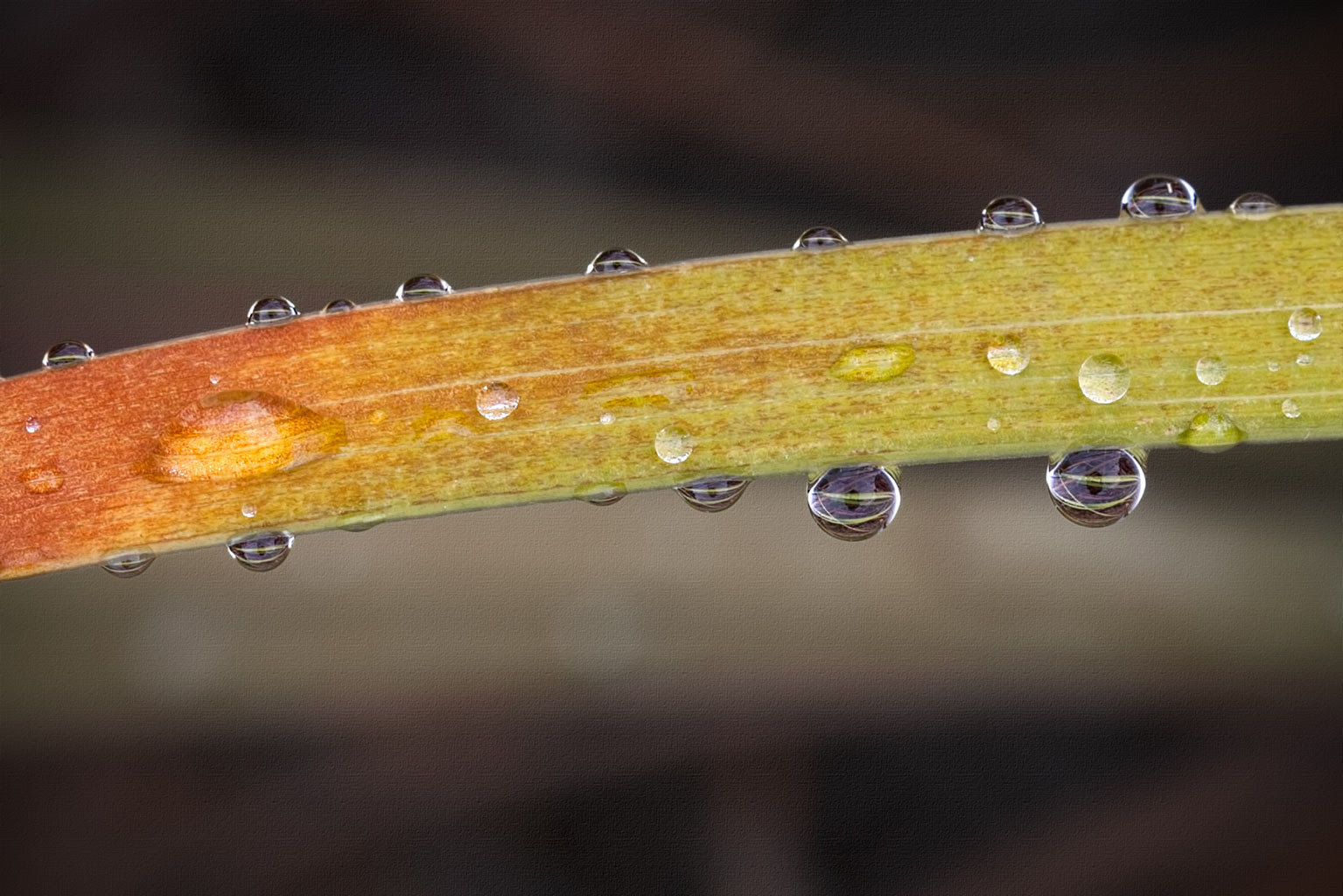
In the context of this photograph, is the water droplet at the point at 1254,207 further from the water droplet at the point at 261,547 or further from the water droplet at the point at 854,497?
the water droplet at the point at 261,547

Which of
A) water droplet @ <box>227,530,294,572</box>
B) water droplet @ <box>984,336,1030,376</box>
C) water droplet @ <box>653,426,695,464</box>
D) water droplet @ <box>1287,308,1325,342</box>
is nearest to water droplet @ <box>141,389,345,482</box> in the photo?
water droplet @ <box>227,530,294,572</box>

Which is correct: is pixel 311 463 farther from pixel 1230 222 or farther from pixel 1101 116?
pixel 1101 116

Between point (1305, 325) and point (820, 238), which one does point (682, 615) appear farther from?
point (1305, 325)

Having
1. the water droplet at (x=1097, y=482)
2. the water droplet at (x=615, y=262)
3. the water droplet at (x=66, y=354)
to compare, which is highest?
the water droplet at (x=615, y=262)

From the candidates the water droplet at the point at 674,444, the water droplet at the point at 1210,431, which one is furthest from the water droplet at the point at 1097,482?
the water droplet at the point at 674,444

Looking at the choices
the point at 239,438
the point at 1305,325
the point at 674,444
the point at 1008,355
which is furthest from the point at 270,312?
the point at 1305,325

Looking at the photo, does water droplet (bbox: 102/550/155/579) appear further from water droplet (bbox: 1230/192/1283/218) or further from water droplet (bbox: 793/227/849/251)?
water droplet (bbox: 1230/192/1283/218)

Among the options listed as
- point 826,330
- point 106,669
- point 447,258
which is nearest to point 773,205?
point 447,258
